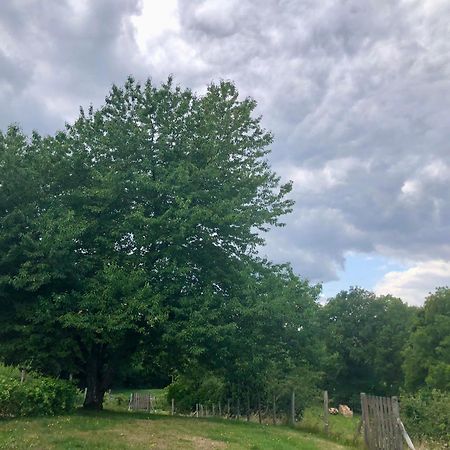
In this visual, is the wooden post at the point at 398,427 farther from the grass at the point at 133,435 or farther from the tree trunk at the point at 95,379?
the tree trunk at the point at 95,379

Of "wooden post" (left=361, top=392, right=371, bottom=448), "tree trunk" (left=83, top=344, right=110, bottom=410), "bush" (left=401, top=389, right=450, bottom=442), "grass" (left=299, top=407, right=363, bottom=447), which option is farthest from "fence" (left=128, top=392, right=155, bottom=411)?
"wooden post" (left=361, top=392, right=371, bottom=448)

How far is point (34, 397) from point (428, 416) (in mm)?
13462

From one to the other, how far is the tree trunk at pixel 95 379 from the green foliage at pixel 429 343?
127 ft

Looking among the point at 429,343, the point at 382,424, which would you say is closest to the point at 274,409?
the point at 382,424

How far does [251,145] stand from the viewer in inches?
927

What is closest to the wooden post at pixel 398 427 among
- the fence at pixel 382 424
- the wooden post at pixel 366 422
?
the fence at pixel 382 424

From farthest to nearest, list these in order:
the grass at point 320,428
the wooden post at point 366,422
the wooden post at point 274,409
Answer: the wooden post at point 274,409 → the grass at point 320,428 → the wooden post at point 366,422

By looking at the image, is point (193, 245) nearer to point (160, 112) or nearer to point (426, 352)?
point (160, 112)

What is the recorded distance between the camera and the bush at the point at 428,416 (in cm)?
1799

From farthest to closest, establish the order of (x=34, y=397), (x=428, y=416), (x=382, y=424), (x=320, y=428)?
1. (x=320, y=428)
2. (x=428, y=416)
3. (x=34, y=397)
4. (x=382, y=424)

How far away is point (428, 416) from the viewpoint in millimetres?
18734

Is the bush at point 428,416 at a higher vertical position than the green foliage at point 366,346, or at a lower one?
lower

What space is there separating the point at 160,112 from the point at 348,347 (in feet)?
168

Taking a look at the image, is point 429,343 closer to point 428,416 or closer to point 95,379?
point 428,416
